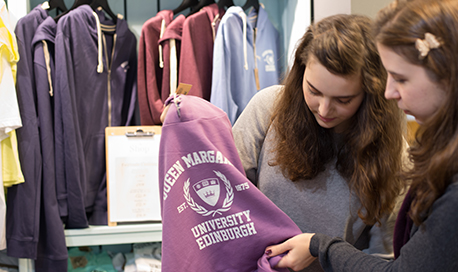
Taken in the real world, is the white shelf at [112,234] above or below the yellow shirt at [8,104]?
below

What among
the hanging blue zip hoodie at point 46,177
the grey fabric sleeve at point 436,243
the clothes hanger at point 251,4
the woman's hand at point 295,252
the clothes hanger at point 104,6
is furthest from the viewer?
the clothes hanger at point 251,4

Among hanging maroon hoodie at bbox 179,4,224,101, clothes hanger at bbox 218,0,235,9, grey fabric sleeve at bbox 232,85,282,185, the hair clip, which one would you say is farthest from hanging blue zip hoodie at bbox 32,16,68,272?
the hair clip

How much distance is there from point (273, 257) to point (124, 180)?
1043 millimetres

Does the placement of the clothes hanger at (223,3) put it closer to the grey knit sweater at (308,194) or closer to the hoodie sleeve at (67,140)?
the hoodie sleeve at (67,140)

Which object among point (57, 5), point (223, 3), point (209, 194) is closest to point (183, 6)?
point (223, 3)

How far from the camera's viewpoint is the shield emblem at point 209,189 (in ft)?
3.11

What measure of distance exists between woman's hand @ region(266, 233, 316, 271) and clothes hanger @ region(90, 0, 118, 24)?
152 cm

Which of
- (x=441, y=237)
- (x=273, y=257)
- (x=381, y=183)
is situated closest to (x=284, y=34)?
(x=381, y=183)

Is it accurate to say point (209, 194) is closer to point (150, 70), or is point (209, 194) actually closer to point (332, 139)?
point (332, 139)

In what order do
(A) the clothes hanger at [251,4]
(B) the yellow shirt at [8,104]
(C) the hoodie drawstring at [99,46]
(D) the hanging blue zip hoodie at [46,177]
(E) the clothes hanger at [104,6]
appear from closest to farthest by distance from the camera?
(B) the yellow shirt at [8,104] → (D) the hanging blue zip hoodie at [46,177] → (C) the hoodie drawstring at [99,46] → (E) the clothes hanger at [104,6] → (A) the clothes hanger at [251,4]

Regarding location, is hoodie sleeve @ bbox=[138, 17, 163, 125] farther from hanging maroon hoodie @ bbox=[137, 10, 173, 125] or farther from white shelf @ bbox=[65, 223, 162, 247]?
white shelf @ bbox=[65, 223, 162, 247]

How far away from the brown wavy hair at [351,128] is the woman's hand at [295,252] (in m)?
0.18

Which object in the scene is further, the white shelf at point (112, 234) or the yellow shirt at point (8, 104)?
the white shelf at point (112, 234)

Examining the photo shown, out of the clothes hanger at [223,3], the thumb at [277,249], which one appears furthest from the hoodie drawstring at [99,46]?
the thumb at [277,249]
